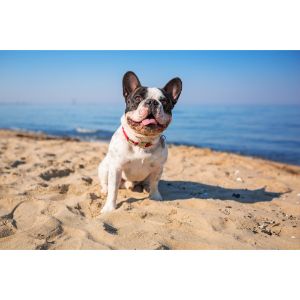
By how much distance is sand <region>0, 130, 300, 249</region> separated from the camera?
2961 millimetres

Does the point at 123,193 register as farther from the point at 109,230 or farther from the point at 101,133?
the point at 101,133

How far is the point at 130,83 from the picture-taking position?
368 centimetres

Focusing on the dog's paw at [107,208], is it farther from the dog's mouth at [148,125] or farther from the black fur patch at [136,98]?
the black fur patch at [136,98]

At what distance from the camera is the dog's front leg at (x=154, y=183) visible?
160 inches

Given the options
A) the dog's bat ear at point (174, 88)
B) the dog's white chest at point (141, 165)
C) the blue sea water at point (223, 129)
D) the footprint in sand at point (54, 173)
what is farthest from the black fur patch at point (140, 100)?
the blue sea water at point (223, 129)

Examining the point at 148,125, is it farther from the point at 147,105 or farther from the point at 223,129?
the point at 223,129

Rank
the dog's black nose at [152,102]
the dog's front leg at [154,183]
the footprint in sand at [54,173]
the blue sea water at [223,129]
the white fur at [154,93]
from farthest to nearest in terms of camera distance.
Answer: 1. the blue sea water at [223,129]
2. the footprint in sand at [54,173]
3. the dog's front leg at [154,183]
4. the white fur at [154,93]
5. the dog's black nose at [152,102]

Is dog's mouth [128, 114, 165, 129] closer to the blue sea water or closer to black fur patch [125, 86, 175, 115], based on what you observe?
black fur patch [125, 86, 175, 115]

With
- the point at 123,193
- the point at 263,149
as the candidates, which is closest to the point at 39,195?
the point at 123,193

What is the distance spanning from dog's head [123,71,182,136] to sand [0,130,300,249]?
32.1 inches

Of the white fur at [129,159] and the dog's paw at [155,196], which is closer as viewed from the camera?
the white fur at [129,159]

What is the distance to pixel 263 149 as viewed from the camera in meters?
10.2

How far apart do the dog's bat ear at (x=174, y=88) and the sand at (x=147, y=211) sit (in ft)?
3.67
